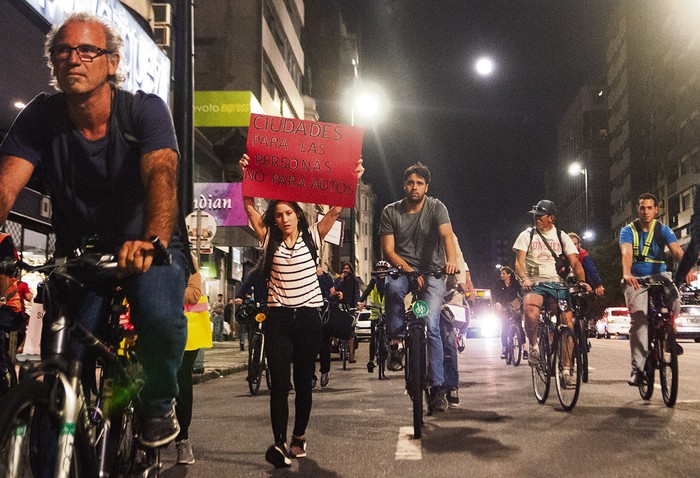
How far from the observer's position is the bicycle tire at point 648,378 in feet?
30.3

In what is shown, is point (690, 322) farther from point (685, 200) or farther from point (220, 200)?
point (685, 200)

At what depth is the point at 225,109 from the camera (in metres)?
36.3

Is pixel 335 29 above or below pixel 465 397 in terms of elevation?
above

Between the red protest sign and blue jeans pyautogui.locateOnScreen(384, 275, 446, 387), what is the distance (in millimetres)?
894

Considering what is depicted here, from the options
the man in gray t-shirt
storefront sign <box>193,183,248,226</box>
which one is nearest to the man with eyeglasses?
the man in gray t-shirt

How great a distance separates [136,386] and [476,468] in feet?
8.56

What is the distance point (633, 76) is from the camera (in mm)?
96188

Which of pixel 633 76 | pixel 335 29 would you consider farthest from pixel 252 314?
pixel 633 76

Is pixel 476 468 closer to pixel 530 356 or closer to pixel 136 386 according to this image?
pixel 136 386

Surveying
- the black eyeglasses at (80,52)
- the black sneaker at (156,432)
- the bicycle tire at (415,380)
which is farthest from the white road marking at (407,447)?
the black eyeglasses at (80,52)

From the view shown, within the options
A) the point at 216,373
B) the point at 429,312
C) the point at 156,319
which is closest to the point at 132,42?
the point at 216,373

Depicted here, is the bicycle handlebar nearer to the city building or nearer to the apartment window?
the apartment window

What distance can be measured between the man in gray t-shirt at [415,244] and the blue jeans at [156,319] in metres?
4.45

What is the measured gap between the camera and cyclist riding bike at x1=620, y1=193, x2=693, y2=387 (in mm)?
9383
